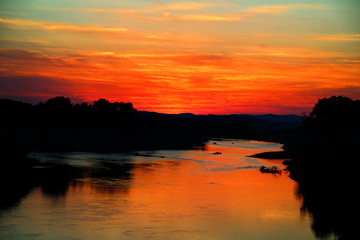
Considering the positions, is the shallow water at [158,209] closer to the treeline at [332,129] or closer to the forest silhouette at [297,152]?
the forest silhouette at [297,152]

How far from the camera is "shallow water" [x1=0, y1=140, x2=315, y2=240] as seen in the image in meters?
35.8

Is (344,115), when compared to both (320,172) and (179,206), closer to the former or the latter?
(320,172)

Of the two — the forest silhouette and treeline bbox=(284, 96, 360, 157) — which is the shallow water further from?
treeline bbox=(284, 96, 360, 157)

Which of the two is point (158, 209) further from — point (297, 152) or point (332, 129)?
point (332, 129)

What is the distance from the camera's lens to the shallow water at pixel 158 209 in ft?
117

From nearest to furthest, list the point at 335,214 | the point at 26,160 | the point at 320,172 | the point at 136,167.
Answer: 1. the point at 335,214
2. the point at 320,172
3. the point at 136,167
4. the point at 26,160

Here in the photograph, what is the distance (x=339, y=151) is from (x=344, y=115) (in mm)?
30222

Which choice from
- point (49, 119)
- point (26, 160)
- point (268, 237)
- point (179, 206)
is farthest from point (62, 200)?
point (49, 119)

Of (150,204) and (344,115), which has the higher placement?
(344,115)

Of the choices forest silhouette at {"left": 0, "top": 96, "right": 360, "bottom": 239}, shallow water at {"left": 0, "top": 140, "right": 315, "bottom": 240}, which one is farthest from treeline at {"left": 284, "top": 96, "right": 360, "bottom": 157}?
Result: shallow water at {"left": 0, "top": 140, "right": 315, "bottom": 240}

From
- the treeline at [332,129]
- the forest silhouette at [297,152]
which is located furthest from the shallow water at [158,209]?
the treeline at [332,129]

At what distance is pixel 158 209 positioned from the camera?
4412 centimetres

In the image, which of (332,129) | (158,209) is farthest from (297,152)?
Answer: (158,209)

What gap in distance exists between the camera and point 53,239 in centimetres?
3278
